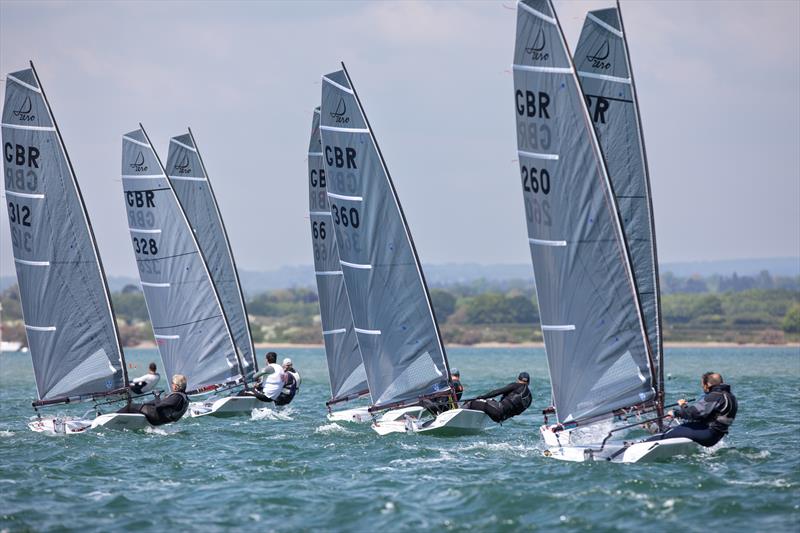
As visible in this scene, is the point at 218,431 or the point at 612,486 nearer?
the point at 612,486

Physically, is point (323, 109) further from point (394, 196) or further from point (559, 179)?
point (559, 179)

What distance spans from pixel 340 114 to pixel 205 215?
35.5ft

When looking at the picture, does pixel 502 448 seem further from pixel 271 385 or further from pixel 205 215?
pixel 205 215

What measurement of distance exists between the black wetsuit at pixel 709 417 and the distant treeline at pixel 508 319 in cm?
11182

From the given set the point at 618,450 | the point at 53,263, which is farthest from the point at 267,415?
the point at 618,450

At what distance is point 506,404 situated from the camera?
24.3m

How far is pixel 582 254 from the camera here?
20109 millimetres

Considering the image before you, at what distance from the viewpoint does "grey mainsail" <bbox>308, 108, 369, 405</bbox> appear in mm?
30797

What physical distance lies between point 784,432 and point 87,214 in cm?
1590

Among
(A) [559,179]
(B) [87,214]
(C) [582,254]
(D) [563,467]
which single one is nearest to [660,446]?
(D) [563,467]

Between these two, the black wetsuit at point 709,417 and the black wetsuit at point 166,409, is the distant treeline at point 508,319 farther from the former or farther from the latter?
the black wetsuit at point 709,417

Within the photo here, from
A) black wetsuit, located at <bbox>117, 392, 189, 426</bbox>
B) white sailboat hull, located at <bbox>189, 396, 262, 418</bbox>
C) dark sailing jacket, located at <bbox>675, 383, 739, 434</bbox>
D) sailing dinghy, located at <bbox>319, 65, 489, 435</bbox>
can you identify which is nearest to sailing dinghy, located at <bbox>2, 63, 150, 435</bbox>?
black wetsuit, located at <bbox>117, 392, 189, 426</bbox>

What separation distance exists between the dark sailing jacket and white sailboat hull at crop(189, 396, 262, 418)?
13830 millimetres

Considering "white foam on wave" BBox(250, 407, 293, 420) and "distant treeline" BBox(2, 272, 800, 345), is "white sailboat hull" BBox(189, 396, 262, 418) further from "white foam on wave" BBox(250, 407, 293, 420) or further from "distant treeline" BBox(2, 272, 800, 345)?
"distant treeline" BBox(2, 272, 800, 345)
